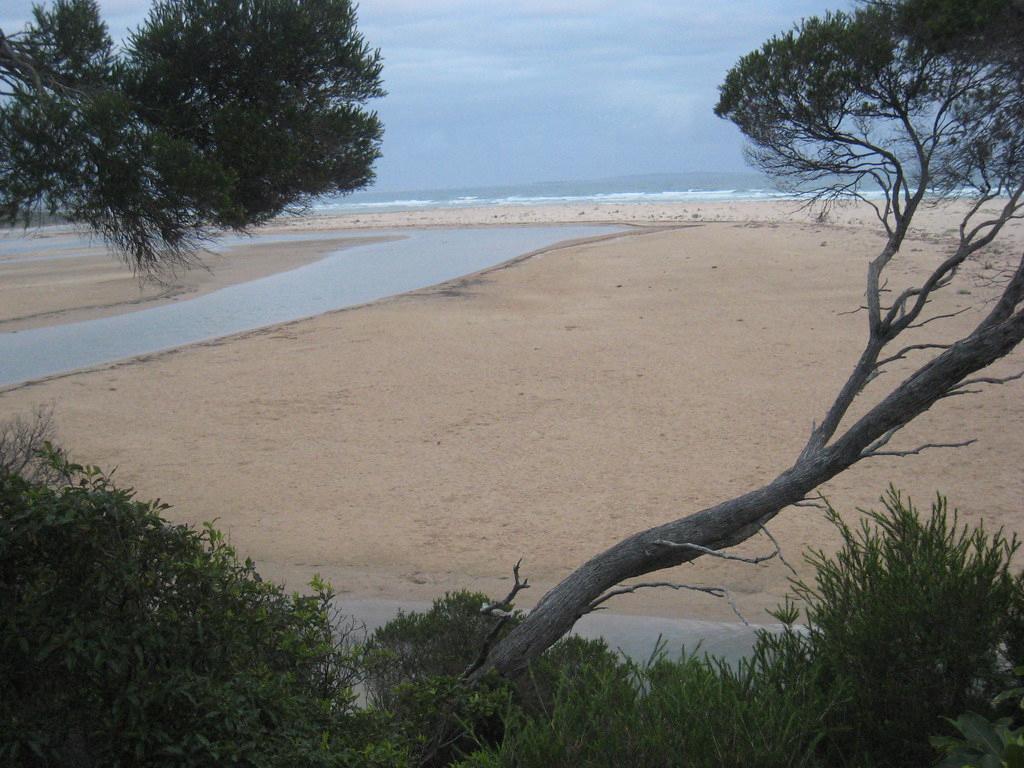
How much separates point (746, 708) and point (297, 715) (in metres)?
1.51

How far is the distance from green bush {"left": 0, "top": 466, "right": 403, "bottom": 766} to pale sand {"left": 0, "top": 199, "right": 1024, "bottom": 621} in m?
3.61

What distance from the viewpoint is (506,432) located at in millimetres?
9914

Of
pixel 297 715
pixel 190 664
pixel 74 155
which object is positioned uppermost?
pixel 74 155

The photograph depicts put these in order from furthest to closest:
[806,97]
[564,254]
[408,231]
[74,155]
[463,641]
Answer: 1. [408,231]
2. [564,254]
3. [806,97]
4. [74,155]
5. [463,641]

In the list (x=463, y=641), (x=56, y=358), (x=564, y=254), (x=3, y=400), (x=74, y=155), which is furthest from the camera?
(x=564, y=254)

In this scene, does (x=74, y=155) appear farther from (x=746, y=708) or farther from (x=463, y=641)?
(x=746, y=708)

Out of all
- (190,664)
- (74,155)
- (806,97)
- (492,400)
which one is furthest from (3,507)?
(492,400)

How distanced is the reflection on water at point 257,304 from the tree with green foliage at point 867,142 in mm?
11940

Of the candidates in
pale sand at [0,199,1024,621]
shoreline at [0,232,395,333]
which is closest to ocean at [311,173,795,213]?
shoreline at [0,232,395,333]

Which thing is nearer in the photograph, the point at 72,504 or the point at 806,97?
the point at 72,504

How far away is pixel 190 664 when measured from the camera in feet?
8.98

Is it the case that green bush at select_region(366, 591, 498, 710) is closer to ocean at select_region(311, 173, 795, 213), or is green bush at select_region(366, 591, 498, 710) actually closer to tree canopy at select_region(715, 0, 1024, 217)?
tree canopy at select_region(715, 0, 1024, 217)

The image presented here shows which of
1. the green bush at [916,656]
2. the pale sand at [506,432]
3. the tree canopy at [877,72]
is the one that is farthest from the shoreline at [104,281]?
the green bush at [916,656]

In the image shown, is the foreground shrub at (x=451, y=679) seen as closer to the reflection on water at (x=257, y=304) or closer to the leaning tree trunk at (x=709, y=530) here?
the leaning tree trunk at (x=709, y=530)
